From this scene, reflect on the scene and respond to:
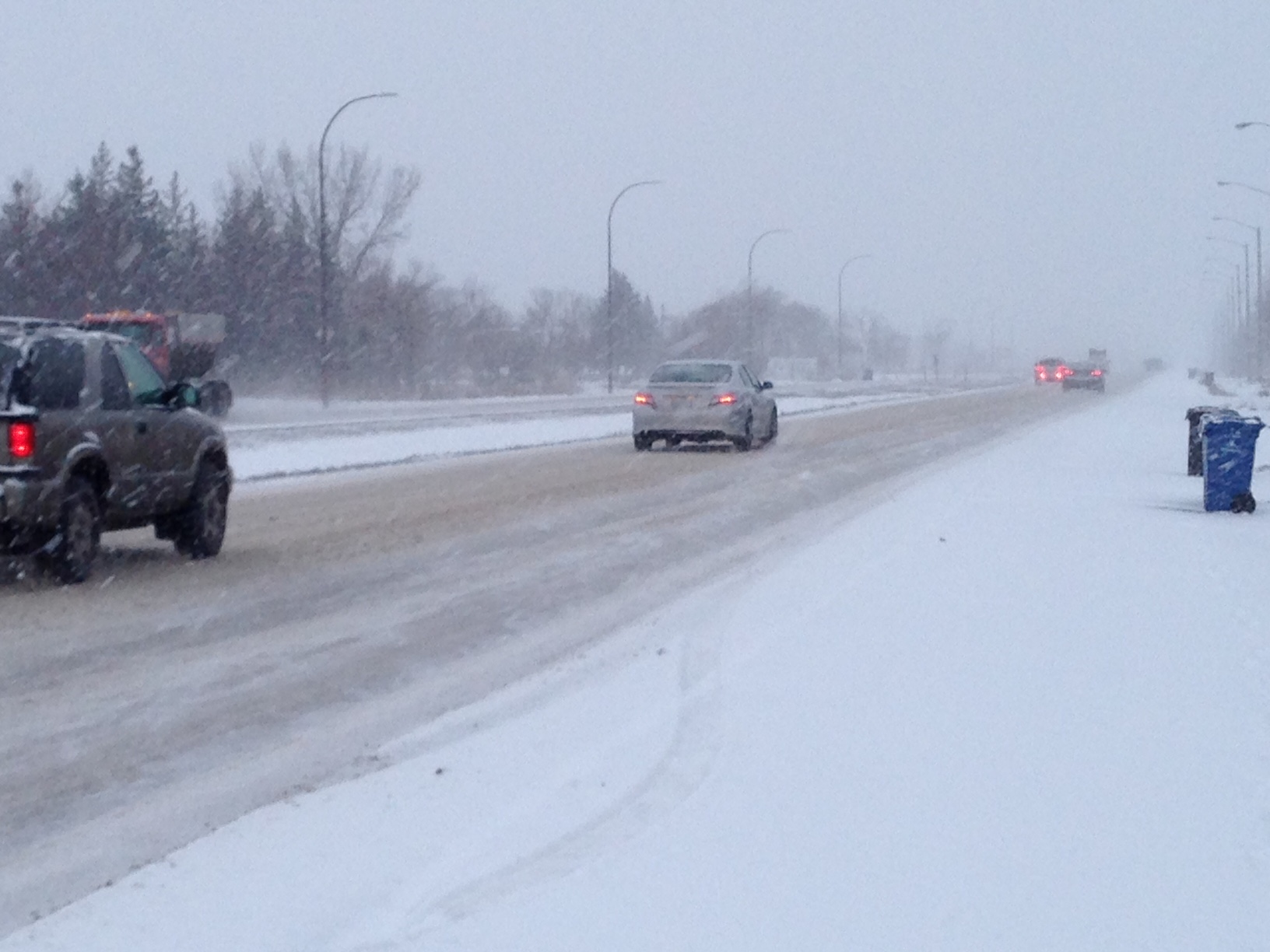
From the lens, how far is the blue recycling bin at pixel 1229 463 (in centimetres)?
1820

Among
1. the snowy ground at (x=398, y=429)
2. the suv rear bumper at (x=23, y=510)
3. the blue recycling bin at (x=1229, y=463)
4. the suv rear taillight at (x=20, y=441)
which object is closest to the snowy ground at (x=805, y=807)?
the suv rear bumper at (x=23, y=510)

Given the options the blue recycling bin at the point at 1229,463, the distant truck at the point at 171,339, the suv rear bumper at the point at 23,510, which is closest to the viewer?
the suv rear bumper at the point at 23,510

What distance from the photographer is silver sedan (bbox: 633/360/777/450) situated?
2892 centimetres

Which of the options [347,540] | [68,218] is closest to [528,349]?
[68,218]

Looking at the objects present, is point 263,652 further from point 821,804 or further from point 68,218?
point 68,218

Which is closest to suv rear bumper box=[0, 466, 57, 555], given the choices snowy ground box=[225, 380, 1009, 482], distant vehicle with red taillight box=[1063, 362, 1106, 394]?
snowy ground box=[225, 380, 1009, 482]

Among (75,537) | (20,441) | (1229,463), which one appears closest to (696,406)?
(1229,463)

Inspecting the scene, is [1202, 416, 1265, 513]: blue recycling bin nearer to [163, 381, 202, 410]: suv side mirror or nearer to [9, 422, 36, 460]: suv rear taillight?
[163, 381, 202, 410]: suv side mirror

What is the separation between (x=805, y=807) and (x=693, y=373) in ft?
77.0

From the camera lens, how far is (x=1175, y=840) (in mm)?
5996

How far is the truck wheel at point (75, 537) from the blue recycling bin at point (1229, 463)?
38.6 ft

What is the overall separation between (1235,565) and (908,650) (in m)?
4.99

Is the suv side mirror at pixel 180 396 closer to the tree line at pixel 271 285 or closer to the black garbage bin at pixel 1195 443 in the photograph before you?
the black garbage bin at pixel 1195 443

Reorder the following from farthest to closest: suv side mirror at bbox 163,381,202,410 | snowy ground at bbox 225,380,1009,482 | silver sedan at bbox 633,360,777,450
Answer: silver sedan at bbox 633,360,777,450
snowy ground at bbox 225,380,1009,482
suv side mirror at bbox 163,381,202,410
